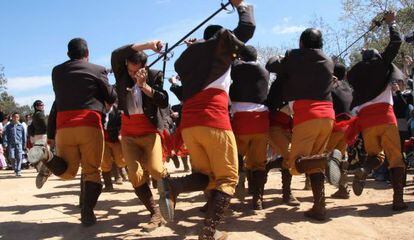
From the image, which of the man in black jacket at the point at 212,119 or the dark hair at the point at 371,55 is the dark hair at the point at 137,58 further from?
the dark hair at the point at 371,55

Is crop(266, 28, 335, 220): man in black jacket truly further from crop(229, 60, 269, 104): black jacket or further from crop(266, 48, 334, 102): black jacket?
crop(229, 60, 269, 104): black jacket

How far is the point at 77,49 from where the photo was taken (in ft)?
17.7

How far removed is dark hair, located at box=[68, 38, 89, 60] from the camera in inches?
213

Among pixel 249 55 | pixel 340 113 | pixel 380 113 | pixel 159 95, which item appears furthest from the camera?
pixel 340 113

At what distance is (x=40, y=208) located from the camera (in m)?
6.50

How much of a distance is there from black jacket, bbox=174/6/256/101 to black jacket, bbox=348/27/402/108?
2.09 m

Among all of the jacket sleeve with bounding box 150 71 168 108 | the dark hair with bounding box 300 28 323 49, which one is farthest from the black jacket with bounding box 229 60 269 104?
the jacket sleeve with bounding box 150 71 168 108

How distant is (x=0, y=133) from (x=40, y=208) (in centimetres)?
1200

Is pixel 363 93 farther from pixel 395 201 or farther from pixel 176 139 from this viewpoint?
pixel 176 139

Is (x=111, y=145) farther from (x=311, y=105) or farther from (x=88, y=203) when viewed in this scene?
(x=311, y=105)

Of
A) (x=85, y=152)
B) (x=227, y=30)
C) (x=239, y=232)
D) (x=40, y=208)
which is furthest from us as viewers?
(x=40, y=208)

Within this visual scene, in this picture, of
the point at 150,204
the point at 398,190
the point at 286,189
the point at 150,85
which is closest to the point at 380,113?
the point at 398,190

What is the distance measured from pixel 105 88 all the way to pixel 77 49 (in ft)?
1.97

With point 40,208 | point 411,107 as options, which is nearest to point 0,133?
point 40,208
